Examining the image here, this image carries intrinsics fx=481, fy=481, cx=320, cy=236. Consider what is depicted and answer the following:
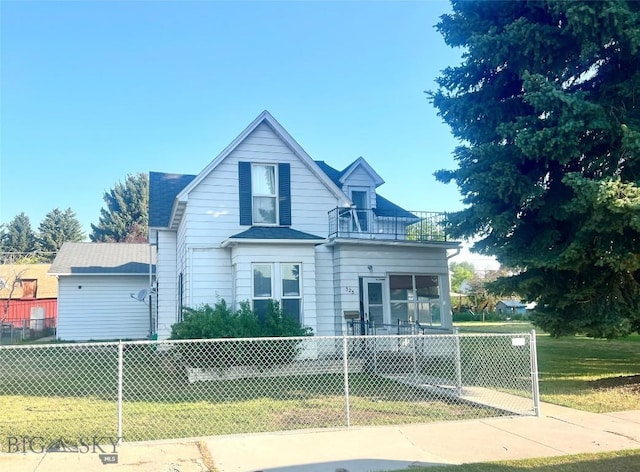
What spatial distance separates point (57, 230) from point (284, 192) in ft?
204

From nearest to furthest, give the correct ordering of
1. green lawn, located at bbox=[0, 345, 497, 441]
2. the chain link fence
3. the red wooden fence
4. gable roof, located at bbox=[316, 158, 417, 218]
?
green lawn, located at bbox=[0, 345, 497, 441]
the chain link fence
gable roof, located at bbox=[316, 158, 417, 218]
the red wooden fence

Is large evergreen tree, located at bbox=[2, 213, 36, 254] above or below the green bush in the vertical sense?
above

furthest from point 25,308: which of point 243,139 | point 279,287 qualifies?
point 279,287

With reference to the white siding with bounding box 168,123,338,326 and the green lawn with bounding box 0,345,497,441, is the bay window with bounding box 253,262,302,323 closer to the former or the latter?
the white siding with bounding box 168,123,338,326

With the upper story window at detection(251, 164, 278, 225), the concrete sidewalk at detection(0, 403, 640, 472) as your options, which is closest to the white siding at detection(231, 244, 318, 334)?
the upper story window at detection(251, 164, 278, 225)

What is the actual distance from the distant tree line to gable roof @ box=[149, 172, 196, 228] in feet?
130

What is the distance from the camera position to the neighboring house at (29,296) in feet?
98.5

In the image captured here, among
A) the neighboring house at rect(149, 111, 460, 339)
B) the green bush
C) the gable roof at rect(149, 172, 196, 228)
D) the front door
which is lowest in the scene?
the green bush

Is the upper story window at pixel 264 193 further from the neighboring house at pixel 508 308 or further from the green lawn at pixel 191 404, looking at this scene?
the neighboring house at pixel 508 308

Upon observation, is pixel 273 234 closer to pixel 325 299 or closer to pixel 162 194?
pixel 325 299

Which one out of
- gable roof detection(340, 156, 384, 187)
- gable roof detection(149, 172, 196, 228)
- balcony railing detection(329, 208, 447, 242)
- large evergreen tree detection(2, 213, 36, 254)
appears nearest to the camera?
balcony railing detection(329, 208, 447, 242)

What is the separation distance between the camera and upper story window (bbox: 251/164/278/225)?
14.1 m

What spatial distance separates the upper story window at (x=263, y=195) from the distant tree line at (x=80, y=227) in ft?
150

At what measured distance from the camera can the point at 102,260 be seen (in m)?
24.9
